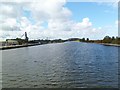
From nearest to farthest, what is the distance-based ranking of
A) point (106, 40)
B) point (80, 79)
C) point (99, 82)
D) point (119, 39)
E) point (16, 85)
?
1. point (16, 85)
2. point (99, 82)
3. point (80, 79)
4. point (119, 39)
5. point (106, 40)

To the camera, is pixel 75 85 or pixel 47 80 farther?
pixel 47 80

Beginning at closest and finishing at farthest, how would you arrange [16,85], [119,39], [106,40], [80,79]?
1. [16,85]
2. [80,79]
3. [119,39]
4. [106,40]

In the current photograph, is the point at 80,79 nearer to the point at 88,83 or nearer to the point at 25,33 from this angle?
the point at 88,83

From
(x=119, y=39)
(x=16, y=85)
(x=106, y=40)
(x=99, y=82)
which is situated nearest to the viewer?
(x=16, y=85)

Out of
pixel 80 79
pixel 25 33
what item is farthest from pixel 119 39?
pixel 80 79

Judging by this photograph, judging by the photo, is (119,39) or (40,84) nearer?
(40,84)

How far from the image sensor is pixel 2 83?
696 inches

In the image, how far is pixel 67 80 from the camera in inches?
744

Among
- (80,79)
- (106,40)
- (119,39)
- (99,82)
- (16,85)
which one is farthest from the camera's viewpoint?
(106,40)

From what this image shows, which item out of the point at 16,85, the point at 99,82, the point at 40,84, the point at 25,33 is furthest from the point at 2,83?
the point at 25,33

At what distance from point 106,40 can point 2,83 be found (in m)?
167

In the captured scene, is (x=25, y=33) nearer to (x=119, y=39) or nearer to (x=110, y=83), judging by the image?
(x=119, y=39)

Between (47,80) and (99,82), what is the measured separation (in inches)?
159

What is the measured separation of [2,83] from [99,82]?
23.7 ft
